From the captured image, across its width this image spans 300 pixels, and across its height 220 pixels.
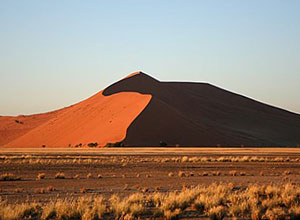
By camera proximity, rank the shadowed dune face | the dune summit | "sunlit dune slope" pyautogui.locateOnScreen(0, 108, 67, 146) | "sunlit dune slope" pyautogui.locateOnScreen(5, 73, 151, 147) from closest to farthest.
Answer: the shadowed dune face
the dune summit
"sunlit dune slope" pyautogui.locateOnScreen(5, 73, 151, 147)
"sunlit dune slope" pyautogui.locateOnScreen(0, 108, 67, 146)

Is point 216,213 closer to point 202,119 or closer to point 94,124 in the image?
point 94,124

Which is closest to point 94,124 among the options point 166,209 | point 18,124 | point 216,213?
point 18,124

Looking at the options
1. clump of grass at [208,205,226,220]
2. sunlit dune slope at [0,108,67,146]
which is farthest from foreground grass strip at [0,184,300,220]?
sunlit dune slope at [0,108,67,146]

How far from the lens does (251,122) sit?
346ft

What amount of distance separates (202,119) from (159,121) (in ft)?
56.9

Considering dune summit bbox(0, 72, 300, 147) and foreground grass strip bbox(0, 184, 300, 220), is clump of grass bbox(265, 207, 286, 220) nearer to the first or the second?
foreground grass strip bbox(0, 184, 300, 220)

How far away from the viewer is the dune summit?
77625mm

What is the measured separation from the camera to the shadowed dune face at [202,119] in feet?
253

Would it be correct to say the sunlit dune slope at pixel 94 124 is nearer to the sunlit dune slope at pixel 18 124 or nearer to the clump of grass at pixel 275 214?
the sunlit dune slope at pixel 18 124

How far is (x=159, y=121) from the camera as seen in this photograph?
79750mm

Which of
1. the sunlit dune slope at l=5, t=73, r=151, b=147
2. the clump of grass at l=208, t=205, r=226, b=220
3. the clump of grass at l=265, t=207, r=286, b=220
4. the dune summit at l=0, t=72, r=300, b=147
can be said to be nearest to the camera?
the clump of grass at l=265, t=207, r=286, b=220

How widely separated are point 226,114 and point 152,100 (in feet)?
81.1

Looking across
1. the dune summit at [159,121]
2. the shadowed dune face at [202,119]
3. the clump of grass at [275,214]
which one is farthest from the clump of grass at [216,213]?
the shadowed dune face at [202,119]

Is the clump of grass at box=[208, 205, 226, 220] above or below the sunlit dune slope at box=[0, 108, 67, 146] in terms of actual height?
below
